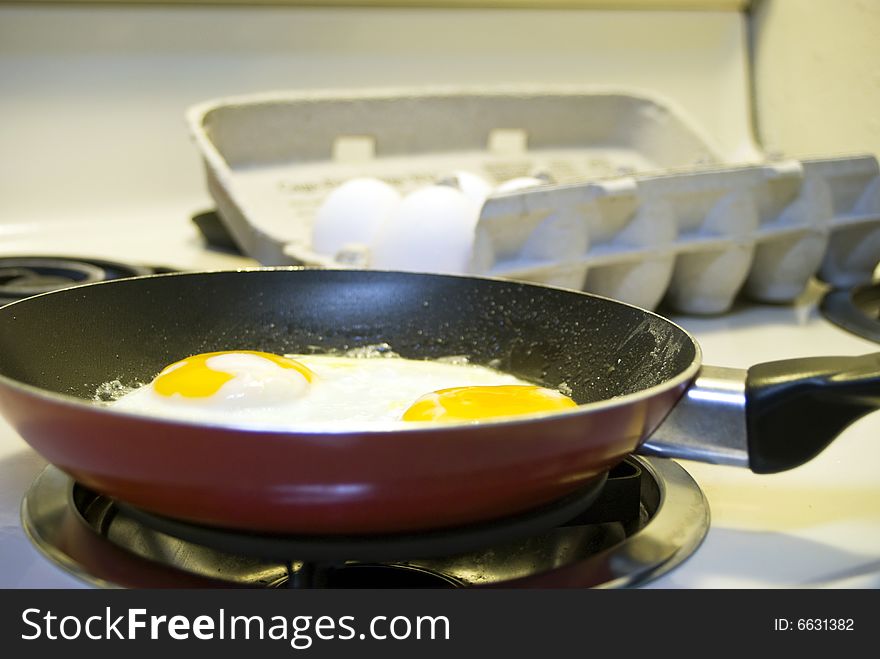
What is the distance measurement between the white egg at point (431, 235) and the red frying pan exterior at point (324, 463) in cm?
50

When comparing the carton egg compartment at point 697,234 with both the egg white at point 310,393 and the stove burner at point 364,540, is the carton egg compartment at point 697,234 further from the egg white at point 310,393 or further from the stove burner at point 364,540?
the stove burner at point 364,540

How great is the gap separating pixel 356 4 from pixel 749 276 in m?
0.81

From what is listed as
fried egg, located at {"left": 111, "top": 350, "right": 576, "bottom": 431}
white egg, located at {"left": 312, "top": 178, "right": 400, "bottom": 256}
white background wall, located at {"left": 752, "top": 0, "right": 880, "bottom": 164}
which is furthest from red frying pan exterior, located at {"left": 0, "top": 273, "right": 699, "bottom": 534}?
white background wall, located at {"left": 752, "top": 0, "right": 880, "bottom": 164}

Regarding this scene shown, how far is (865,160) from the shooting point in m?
1.27

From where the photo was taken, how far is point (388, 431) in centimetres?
47

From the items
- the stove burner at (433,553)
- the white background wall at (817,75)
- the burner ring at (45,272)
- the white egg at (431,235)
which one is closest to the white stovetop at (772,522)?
the stove burner at (433,553)

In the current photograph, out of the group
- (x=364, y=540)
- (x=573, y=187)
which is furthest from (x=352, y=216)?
(x=364, y=540)

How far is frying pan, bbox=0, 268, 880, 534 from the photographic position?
483 millimetres

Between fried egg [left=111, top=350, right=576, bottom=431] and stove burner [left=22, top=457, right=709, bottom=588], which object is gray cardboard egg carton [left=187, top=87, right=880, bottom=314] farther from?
stove burner [left=22, top=457, right=709, bottom=588]

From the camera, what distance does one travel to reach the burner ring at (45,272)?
1.16 m

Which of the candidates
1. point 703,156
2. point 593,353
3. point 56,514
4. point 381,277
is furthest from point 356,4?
point 56,514

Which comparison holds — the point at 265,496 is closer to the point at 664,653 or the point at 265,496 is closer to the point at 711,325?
the point at 664,653

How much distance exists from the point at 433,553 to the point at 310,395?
238 mm

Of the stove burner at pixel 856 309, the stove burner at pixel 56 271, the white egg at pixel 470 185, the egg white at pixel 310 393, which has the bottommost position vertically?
the stove burner at pixel 856 309
